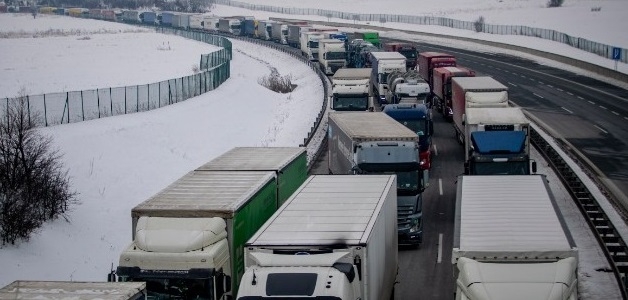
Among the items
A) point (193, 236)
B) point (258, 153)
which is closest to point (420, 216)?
point (258, 153)

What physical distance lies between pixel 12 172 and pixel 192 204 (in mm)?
13391

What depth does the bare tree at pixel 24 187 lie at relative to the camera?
26.9m

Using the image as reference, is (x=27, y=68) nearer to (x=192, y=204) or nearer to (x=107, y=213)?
(x=107, y=213)

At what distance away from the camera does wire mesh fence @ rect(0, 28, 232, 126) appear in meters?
45.1

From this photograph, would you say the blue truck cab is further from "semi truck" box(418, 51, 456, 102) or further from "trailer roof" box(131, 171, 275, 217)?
"semi truck" box(418, 51, 456, 102)

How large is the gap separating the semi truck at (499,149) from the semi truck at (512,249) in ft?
33.9

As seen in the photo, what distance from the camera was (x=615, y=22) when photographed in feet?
409

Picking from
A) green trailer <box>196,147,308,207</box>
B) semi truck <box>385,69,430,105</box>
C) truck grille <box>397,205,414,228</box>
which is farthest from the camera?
semi truck <box>385,69,430,105</box>

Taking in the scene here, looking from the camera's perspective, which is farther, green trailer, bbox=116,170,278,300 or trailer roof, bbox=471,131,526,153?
trailer roof, bbox=471,131,526,153

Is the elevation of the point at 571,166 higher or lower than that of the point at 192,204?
lower

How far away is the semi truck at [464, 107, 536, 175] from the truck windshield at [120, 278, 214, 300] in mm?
16193

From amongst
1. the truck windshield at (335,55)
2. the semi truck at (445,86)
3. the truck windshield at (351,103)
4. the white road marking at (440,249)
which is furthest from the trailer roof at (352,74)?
the truck windshield at (335,55)

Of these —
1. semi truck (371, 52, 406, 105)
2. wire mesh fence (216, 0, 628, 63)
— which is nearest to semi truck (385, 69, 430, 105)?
semi truck (371, 52, 406, 105)

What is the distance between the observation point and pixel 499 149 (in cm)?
3106
